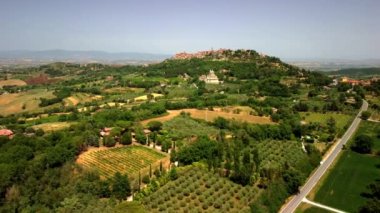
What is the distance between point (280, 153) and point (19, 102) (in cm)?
7947

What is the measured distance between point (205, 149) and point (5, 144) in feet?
96.6

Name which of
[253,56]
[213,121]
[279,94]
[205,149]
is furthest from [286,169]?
[253,56]

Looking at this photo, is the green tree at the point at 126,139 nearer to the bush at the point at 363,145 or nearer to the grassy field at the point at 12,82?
the bush at the point at 363,145

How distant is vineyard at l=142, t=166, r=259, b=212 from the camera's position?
111 feet

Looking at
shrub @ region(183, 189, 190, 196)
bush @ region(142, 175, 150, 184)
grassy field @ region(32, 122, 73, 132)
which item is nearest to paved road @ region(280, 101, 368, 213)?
shrub @ region(183, 189, 190, 196)

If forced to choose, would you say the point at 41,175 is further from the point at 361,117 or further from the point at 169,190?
the point at 361,117

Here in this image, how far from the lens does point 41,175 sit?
39.2 meters

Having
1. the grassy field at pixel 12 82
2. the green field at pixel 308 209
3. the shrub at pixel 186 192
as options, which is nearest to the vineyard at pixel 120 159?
the shrub at pixel 186 192

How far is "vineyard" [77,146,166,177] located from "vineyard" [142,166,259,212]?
281 inches

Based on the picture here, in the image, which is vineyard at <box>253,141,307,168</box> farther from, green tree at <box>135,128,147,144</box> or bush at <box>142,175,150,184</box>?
green tree at <box>135,128,147,144</box>

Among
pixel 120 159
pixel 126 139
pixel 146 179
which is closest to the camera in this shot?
pixel 146 179

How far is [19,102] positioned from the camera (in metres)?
95.4

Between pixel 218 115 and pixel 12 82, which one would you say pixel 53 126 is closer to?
pixel 218 115

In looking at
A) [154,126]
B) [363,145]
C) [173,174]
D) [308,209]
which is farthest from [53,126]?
[363,145]
